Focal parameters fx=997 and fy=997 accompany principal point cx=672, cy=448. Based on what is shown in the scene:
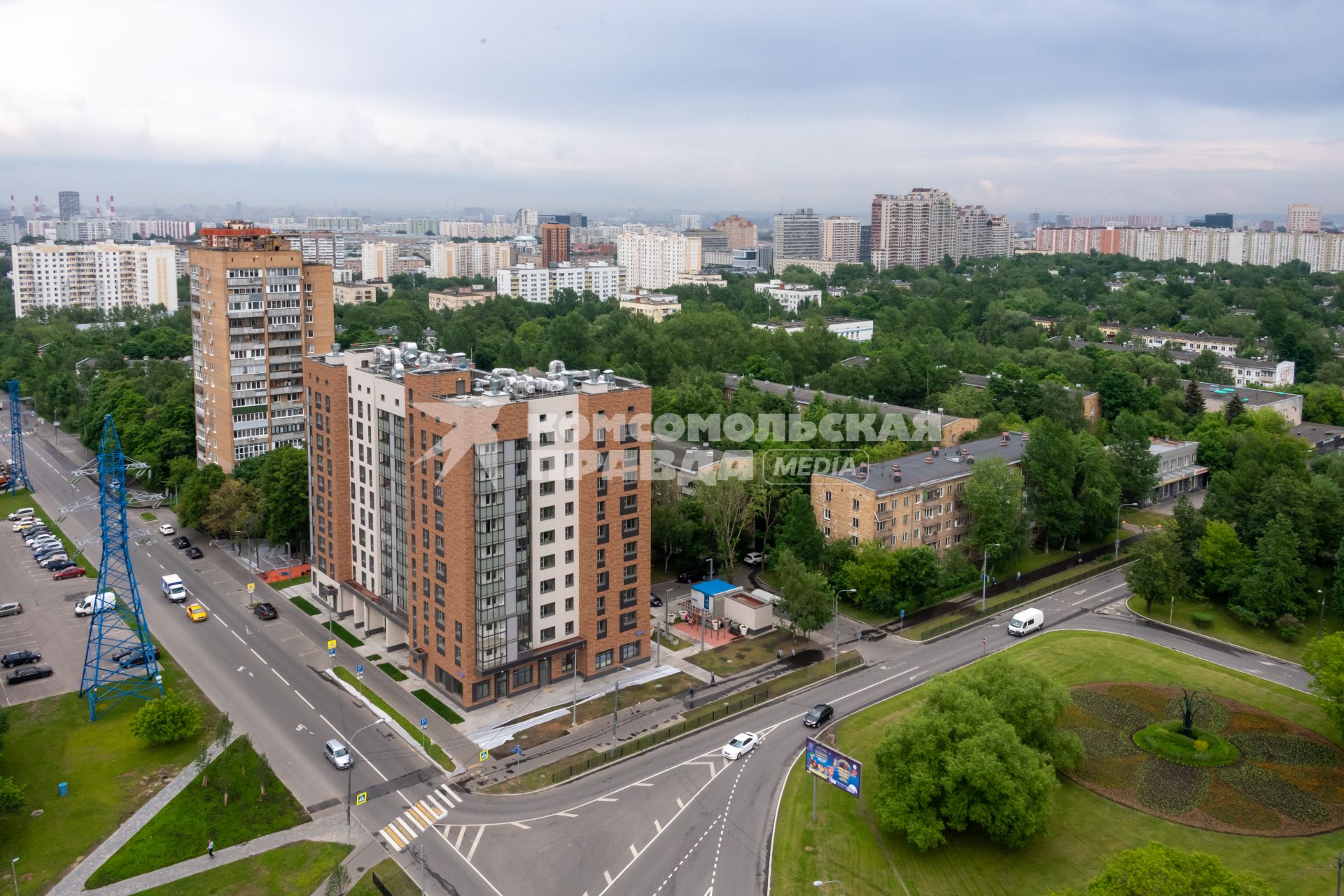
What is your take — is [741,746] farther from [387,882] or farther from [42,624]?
[42,624]

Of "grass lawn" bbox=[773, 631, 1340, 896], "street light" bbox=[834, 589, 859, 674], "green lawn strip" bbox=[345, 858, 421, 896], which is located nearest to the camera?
"green lawn strip" bbox=[345, 858, 421, 896]

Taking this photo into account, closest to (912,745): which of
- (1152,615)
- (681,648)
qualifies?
(681,648)

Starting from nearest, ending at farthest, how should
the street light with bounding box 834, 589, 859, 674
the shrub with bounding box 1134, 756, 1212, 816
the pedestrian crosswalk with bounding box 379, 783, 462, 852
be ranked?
the pedestrian crosswalk with bounding box 379, 783, 462, 852 < the shrub with bounding box 1134, 756, 1212, 816 < the street light with bounding box 834, 589, 859, 674

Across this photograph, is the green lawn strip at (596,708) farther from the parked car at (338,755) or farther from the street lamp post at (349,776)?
the parked car at (338,755)

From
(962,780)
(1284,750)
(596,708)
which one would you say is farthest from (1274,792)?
(596,708)

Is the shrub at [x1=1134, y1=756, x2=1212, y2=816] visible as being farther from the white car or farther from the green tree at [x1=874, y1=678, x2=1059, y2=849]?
the white car

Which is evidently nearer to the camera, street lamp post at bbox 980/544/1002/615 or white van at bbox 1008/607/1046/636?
white van at bbox 1008/607/1046/636

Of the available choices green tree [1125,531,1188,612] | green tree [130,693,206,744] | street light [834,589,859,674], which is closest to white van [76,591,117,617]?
green tree [130,693,206,744]

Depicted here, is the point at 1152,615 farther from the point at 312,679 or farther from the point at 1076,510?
the point at 312,679
